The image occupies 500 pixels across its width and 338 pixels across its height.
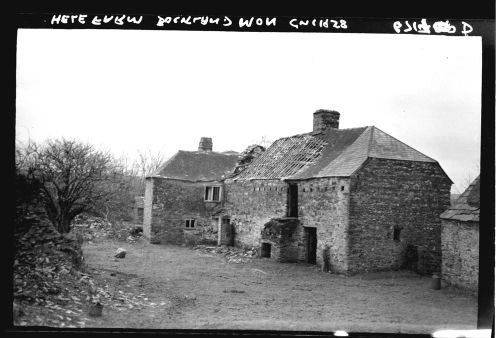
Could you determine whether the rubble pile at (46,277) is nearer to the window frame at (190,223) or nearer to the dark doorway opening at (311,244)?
the dark doorway opening at (311,244)

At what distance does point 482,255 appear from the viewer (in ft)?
21.2

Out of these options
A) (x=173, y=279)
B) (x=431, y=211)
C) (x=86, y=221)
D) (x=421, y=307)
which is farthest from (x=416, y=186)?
(x=86, y=221)

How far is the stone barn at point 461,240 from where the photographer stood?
32.2ft

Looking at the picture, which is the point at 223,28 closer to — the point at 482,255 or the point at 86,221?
the point at 482,255

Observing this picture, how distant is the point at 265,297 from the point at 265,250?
734 centimetres

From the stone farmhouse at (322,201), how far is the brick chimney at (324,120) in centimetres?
5

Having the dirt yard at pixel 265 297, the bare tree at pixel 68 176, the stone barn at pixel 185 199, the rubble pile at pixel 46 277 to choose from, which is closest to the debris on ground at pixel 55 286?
the rubble pile at pixel 46 277

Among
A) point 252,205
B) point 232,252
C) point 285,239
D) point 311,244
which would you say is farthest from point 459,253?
point 232,252

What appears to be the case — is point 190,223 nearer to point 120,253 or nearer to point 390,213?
point 120,253

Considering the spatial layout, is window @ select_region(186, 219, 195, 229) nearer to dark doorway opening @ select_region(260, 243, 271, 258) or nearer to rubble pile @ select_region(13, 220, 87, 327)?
dark doorway opening @ select_region(260, 243, 271, 258)

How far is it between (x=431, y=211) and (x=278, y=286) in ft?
19.3

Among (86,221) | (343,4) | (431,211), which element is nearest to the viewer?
(343,4)

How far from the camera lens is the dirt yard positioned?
23.3 feet

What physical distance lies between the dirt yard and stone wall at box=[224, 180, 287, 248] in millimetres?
3030
